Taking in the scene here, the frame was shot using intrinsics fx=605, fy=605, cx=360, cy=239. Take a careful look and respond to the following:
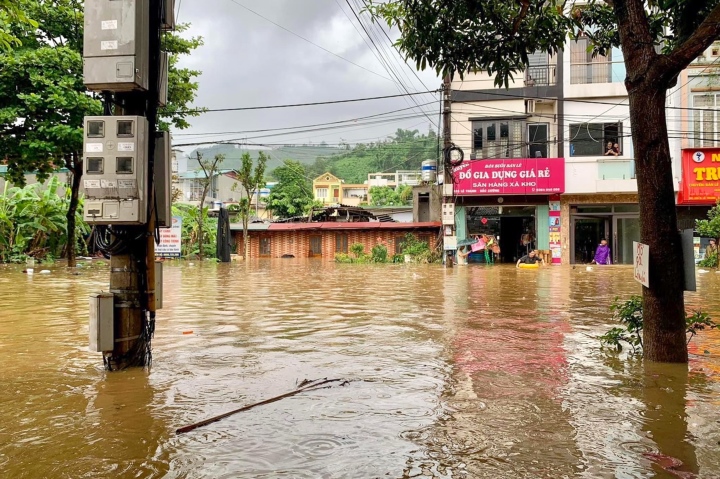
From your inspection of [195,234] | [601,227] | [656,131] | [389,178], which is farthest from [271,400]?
[389,178]

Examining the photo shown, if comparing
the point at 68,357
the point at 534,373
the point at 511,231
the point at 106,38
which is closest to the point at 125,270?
the point at 68,357

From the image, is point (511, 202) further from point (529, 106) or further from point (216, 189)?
point (216, 189)

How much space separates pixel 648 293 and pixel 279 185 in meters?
52.4

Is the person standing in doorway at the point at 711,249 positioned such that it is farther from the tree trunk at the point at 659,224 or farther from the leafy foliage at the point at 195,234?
the leafy foliage at the point at 195,234

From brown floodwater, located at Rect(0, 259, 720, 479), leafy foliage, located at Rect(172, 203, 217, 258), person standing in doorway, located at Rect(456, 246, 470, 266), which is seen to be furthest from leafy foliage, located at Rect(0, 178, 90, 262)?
person standing in doorway, located at Rect(456, 246, 470, 266)

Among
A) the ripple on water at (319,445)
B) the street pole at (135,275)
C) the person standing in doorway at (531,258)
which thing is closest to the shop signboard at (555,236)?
the person standing in doorway at (531,258)

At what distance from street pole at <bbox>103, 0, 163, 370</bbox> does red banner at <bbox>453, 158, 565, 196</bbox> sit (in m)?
24.2

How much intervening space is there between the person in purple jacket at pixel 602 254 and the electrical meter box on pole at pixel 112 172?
86.7 feet

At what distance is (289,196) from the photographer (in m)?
55.0

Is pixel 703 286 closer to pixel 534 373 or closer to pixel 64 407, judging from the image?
pixel 534 373

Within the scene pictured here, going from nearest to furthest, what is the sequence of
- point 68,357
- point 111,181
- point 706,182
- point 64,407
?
point 64,407, point 111,181, point 68,357, point 706,182

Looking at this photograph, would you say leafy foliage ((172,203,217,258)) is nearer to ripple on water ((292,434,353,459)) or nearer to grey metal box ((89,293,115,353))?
grey metal box ((89,293,115,353))

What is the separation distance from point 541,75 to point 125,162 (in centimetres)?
2794

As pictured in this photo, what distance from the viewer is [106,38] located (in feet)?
18.2
